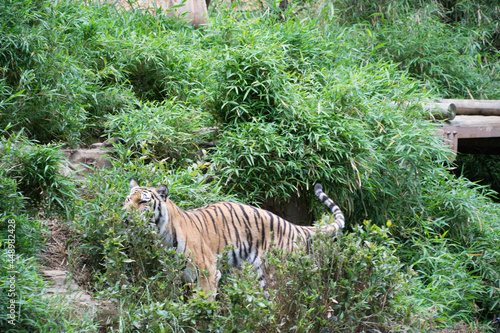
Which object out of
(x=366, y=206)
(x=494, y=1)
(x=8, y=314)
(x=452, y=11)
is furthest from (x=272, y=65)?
(x=494, y=1)

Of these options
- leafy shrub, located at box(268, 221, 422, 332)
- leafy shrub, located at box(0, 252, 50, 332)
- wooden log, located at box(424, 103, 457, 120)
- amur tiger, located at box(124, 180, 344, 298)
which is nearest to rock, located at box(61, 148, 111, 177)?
amur tiger, located at box(124, 180, 344, 298)

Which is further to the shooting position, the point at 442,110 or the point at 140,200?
the point at 442,110

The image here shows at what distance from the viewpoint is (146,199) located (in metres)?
3.03

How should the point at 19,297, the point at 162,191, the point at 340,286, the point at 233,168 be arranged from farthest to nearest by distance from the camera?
the point at 233,168, the point at 162,191, the point at 340,286, the point at 19,297

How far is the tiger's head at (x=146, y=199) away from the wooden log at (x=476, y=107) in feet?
13.7

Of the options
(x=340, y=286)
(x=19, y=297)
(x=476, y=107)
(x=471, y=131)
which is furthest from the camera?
(x=476, y=107)

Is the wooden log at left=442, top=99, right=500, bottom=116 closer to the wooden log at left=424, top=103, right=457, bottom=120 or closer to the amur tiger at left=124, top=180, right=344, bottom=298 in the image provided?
the wooden log at left=424, top=103, right=457, bottom=120

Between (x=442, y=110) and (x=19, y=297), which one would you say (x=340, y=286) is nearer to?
(x=19, y=297)

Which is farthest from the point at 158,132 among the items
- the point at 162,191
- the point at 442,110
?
the point at 442,110

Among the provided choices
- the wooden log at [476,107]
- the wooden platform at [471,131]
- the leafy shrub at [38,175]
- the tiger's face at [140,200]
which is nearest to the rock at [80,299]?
the leafy shrub at [38,175]

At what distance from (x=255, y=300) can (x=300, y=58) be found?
145 inches

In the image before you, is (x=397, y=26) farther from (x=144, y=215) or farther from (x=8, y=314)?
(x=8, y=314)

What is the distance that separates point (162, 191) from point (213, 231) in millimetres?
504

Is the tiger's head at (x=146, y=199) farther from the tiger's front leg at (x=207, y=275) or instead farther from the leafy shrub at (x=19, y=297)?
the leafy shrub at (x=19, y=297)
